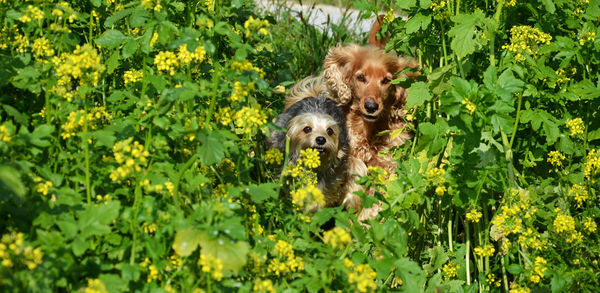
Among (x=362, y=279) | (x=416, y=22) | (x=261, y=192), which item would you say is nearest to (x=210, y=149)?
(x=261, y=192)

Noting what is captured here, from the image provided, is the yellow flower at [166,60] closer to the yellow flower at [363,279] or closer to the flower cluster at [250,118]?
the flower cluster at [250,118]

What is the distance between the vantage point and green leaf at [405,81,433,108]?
3.21 m

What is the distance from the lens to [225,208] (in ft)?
6.84

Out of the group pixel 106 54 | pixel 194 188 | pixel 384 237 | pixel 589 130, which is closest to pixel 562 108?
pixel 589 130

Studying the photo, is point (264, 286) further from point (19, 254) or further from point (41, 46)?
point (41, 46)

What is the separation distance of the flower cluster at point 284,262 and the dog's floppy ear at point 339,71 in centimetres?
290

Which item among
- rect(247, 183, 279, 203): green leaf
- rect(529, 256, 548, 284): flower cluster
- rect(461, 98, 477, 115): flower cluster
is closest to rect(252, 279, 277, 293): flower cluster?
rect(247, 183, 279, 203): green leaf

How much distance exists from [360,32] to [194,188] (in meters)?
5.18

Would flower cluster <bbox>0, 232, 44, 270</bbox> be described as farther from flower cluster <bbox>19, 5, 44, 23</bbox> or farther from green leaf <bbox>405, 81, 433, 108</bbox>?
green leaf <bbox>405, 81, 433, 108</bbox>

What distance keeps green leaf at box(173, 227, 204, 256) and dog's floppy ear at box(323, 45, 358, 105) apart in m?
3.22

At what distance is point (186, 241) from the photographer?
6.59ft

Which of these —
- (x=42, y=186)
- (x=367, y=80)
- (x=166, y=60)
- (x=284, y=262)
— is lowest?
(x=367, y=80)

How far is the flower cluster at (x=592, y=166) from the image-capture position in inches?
117

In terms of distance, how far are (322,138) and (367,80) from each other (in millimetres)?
Result: 1184
